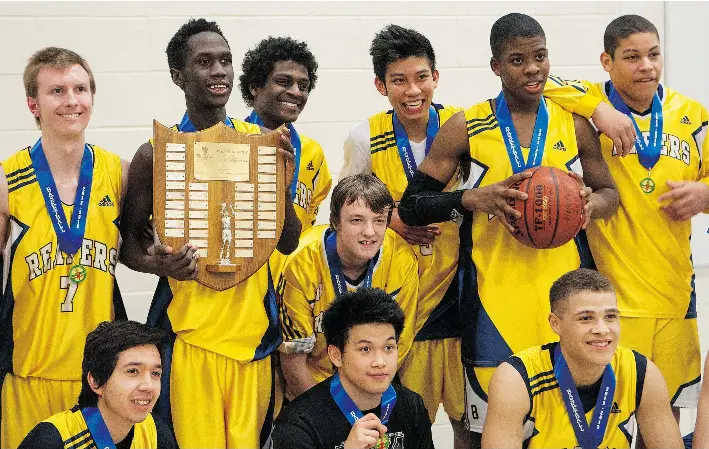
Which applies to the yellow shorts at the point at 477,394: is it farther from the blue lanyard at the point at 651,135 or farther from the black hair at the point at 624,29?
the black hair at the point at 624,29

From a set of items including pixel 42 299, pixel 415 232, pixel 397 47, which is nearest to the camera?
pixel 42 299

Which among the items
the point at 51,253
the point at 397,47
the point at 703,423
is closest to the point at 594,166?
the point at 397,47

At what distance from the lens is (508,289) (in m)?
4.24

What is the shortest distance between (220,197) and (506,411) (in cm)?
131

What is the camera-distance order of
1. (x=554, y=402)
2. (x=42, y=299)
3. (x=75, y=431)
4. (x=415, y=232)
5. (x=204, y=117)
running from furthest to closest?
(x=415, y=232)
(x=204, y=117)
(x=42, y=299)
(x=554, y=402)
(x=75, y=431)

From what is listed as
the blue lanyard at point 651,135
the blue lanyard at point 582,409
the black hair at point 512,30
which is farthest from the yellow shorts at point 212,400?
the blue lanyard at point 651,135

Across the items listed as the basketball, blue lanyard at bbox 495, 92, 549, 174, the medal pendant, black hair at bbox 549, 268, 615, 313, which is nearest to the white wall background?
the medal pendant

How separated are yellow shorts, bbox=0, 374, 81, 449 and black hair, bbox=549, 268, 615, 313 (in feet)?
6.06

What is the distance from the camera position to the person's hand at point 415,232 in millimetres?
4508

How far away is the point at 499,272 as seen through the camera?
425cm

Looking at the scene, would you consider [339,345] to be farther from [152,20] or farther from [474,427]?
[152,20]

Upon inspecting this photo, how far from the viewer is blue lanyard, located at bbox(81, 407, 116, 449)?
3.71m

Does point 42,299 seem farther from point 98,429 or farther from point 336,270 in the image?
point 336,270

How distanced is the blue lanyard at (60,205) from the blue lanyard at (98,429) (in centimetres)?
63
